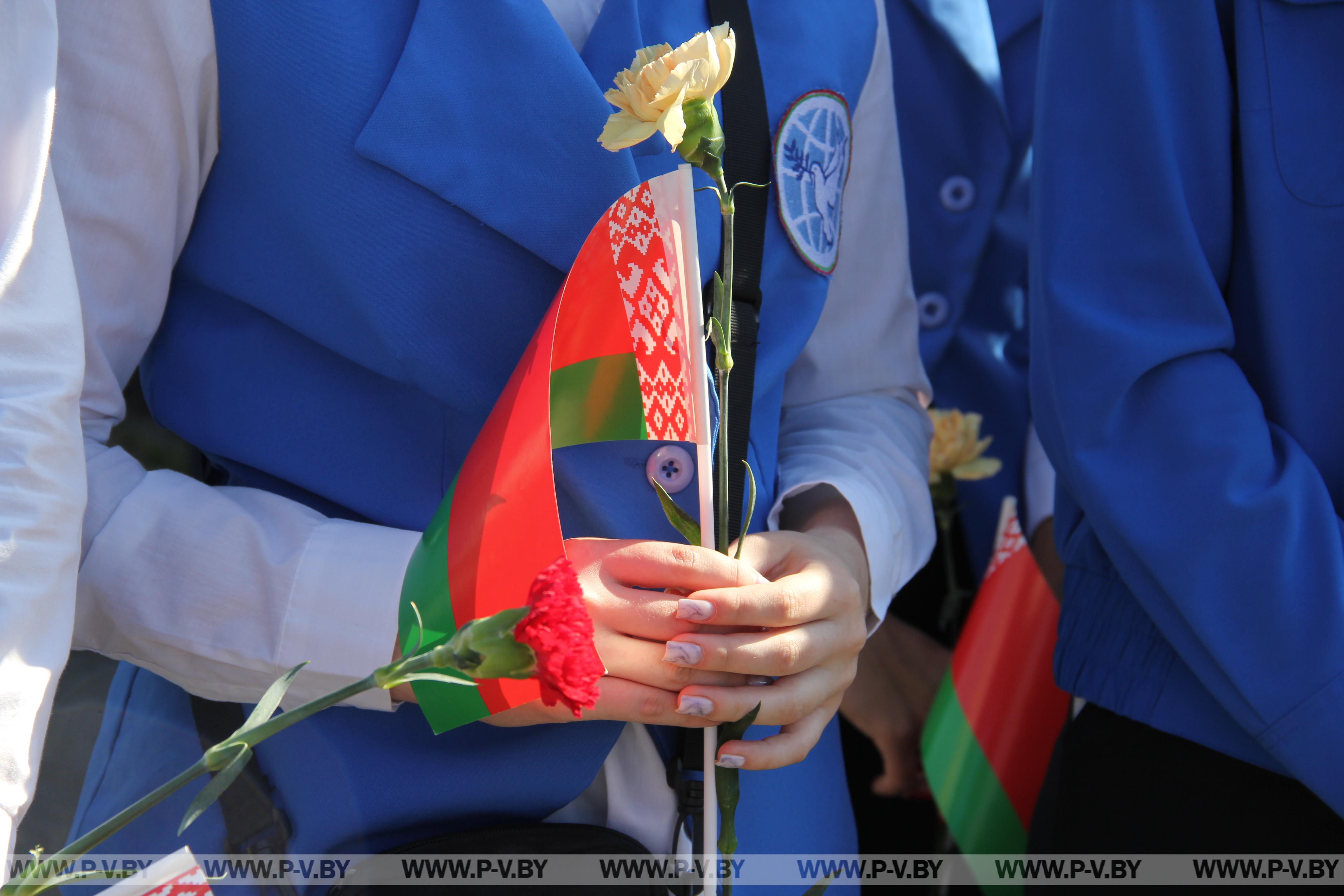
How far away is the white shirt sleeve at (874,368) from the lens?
44.3 inches

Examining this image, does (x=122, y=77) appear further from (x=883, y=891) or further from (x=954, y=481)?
(x=883, y=891)

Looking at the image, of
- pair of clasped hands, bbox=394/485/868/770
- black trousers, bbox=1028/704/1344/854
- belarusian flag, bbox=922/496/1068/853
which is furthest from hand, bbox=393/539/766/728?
belarusian flag, bbox=922/496/1068/853

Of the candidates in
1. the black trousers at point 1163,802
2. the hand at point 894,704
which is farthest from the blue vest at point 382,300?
the hand at point 894,704

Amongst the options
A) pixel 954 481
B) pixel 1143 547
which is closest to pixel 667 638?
pixel 1143 547

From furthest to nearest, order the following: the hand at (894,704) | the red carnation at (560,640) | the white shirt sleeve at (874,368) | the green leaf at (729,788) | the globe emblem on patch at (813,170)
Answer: the hand at (894,704)
the white shirt sleeve at (874,368)
the globe emblem on patch at (813,170)
the green leaf at (729,788)
the red carnation at (560,640)

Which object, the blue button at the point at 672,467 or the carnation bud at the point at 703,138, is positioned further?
the blue button at the point at 672,467

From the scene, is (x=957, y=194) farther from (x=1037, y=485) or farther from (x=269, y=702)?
(x=269, y=702)

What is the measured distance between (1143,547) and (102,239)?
3.12 feet

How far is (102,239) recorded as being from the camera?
0.83 meters

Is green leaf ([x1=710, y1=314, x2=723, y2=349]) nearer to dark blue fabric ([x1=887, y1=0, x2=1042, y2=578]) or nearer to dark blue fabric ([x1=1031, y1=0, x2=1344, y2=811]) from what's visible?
dark blue fabric ([x1=1031, y1=0, x2=1344, y2=811])

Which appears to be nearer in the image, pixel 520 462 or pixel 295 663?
pixel 520 462

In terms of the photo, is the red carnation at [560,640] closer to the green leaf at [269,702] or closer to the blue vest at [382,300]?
the green leaf at [269,702]

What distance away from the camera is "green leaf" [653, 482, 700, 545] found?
657 millimetres

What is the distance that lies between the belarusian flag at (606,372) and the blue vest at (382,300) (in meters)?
0.17
